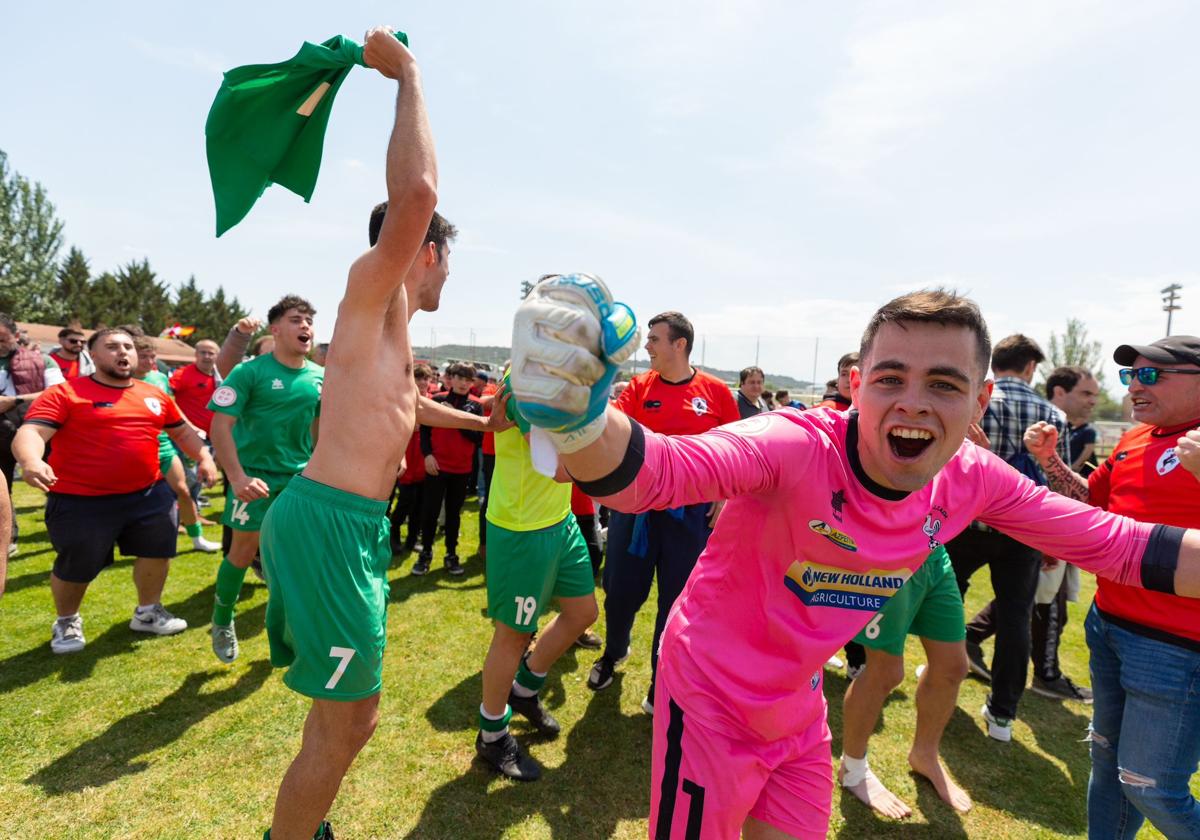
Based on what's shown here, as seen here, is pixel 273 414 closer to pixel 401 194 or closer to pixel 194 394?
pixel 401 194

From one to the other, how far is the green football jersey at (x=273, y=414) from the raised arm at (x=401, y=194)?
8.67ft

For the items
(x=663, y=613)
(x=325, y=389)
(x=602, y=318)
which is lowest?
(x=663, y=613)

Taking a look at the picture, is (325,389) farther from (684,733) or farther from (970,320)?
(970,320)

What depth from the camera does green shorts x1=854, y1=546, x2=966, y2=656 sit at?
3.19 meters

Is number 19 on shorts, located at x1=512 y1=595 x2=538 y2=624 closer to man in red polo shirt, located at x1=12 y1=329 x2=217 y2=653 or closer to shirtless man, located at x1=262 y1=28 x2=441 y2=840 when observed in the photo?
shirtless man, located at x1=262 y1=28 x2=441 y2=840

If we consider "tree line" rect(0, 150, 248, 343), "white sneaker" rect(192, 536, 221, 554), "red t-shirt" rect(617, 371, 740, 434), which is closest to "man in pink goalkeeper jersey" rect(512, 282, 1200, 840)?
"red t-shirt" rect(617, 371, 740, 434)

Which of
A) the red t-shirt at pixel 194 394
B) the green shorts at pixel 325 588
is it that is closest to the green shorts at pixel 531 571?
the green shorts at pixel 325 588

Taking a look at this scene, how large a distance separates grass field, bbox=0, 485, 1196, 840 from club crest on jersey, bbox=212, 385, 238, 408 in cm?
187

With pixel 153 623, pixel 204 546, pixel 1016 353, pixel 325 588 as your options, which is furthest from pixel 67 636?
pixel 1016 353

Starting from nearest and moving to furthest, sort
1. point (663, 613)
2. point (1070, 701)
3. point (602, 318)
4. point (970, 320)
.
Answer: point (602, 318)
point (970, 320)
point (663, 613)
point (1070, 701)

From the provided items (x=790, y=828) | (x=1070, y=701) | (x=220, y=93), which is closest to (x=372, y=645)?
(x=790, y=828)

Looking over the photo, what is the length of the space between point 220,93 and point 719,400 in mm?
3608

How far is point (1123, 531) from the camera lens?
1848 mm

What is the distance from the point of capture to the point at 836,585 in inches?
67.2
